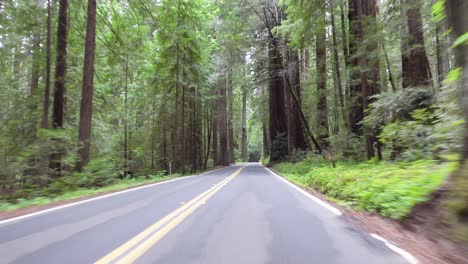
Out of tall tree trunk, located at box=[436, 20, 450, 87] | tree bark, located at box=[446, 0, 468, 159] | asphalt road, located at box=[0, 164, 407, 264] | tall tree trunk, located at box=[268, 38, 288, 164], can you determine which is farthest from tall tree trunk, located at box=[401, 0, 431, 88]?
tall tree trunk, located at box=[268, 38, 288, 164]

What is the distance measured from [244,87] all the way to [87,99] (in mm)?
16514

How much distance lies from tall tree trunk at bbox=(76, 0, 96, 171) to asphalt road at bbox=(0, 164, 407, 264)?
6239 mm

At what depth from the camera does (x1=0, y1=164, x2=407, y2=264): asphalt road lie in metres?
3.53

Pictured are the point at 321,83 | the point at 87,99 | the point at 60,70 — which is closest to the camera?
the point at 87,99

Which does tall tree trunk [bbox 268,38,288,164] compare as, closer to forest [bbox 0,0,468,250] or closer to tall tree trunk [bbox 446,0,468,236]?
forest [bbox 0,0,468,250]

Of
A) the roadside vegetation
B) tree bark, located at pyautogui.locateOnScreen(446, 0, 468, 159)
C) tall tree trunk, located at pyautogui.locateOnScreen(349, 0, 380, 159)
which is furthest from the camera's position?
tall tree trunk, located at pyautogui.locateOnScreen(349, 0, 380, 159)

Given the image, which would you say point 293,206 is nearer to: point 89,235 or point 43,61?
point 89,235

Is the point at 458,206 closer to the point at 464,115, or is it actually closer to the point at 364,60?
the point at 464,115

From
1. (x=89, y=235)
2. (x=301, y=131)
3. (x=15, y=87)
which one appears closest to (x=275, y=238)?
(x=89, y=235)

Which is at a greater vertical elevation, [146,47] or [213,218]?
[146,47]

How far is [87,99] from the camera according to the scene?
13.2m

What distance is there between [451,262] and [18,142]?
17.0 meters

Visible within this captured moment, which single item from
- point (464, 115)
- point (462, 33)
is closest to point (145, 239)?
point (464, 115)

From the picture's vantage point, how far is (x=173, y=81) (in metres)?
24.2
